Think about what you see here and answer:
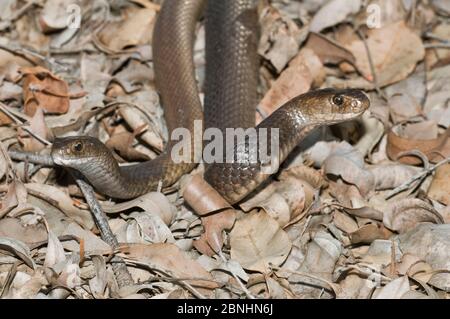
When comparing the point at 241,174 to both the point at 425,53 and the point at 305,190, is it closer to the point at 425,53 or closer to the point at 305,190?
the point at 305,190

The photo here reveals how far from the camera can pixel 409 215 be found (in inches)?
225

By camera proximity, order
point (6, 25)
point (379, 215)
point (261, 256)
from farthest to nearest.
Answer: point (6, 25) < point (379, 215) < point (261, 256)

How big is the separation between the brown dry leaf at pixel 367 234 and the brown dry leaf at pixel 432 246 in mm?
158

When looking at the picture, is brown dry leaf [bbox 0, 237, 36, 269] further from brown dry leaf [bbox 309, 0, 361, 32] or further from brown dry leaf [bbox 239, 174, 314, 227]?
brown dry leaf [bbox 309, 0, 361, 32]

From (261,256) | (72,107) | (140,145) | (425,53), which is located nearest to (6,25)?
(72,107)

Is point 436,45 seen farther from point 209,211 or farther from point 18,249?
point 18,249

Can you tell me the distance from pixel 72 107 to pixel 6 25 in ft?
4.19

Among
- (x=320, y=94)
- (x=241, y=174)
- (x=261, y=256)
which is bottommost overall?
(x=261, y=256)

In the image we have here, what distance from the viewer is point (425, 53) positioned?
7223 millimetres

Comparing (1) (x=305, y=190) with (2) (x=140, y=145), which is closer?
(1) (x=305, y=190)

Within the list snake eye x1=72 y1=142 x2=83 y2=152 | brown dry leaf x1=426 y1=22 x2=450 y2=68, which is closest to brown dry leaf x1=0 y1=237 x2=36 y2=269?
snake eye x1=72 y1=142 x2=83 y2=152

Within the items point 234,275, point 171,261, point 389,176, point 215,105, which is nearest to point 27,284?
point 171,261

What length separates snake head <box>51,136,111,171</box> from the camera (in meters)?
5.42

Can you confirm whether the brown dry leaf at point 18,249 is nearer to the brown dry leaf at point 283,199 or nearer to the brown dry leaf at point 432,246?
the brown dry leaf at point 283,199
